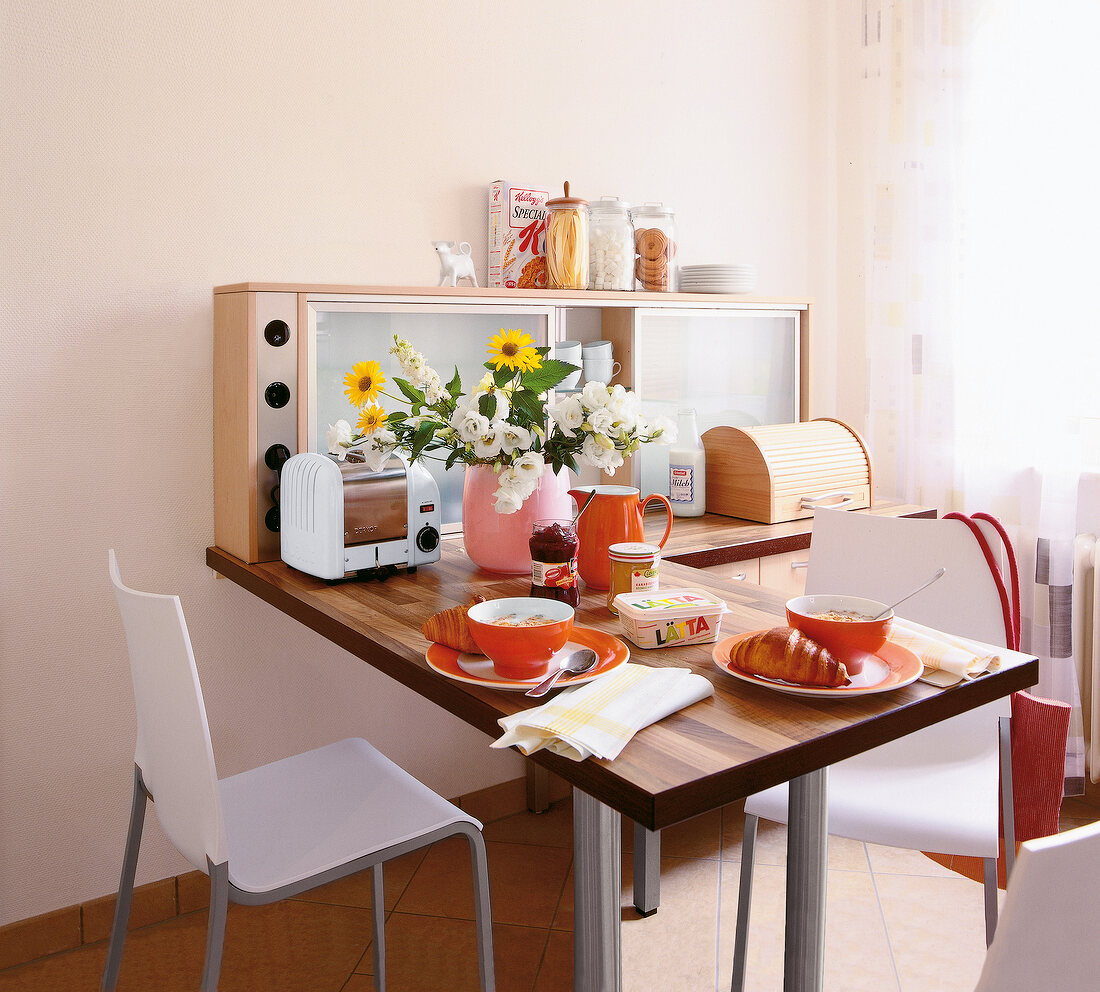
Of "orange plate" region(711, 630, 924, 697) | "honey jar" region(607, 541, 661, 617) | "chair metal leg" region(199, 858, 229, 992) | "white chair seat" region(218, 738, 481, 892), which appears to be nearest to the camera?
"orange plate" region(711, 630, 924, 697)

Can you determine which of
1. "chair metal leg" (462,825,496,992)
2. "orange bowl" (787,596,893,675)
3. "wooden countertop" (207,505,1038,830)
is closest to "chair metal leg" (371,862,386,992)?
"chair metal leg" (462,825,496,992)

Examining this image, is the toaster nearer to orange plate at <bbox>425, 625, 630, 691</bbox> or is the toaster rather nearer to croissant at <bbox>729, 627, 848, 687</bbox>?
orange plate at <bbox>425, 625, 630, 691</bbox>

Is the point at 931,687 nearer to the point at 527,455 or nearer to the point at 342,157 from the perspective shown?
the point at 527,455

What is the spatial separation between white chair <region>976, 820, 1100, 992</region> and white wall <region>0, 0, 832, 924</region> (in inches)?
68.2

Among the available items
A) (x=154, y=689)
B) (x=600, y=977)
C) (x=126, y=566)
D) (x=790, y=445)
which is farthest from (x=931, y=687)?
(x=126, y=566)

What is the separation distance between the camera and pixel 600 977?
4.07ft

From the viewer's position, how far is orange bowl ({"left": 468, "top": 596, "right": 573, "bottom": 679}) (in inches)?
47.1

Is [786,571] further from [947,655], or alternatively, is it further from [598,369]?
[947,655]

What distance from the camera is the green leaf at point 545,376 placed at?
5.54ft

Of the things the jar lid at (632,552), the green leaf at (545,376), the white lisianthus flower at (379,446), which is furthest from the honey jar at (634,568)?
the white lisianthus flower at (379,446)

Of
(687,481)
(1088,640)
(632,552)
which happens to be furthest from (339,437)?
(1088,640)

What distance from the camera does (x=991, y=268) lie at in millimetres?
2670

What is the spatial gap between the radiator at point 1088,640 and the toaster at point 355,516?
5.62 ft

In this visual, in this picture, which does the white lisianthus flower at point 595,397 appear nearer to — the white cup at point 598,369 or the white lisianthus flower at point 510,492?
the white lisianthus flower at point 510,492
